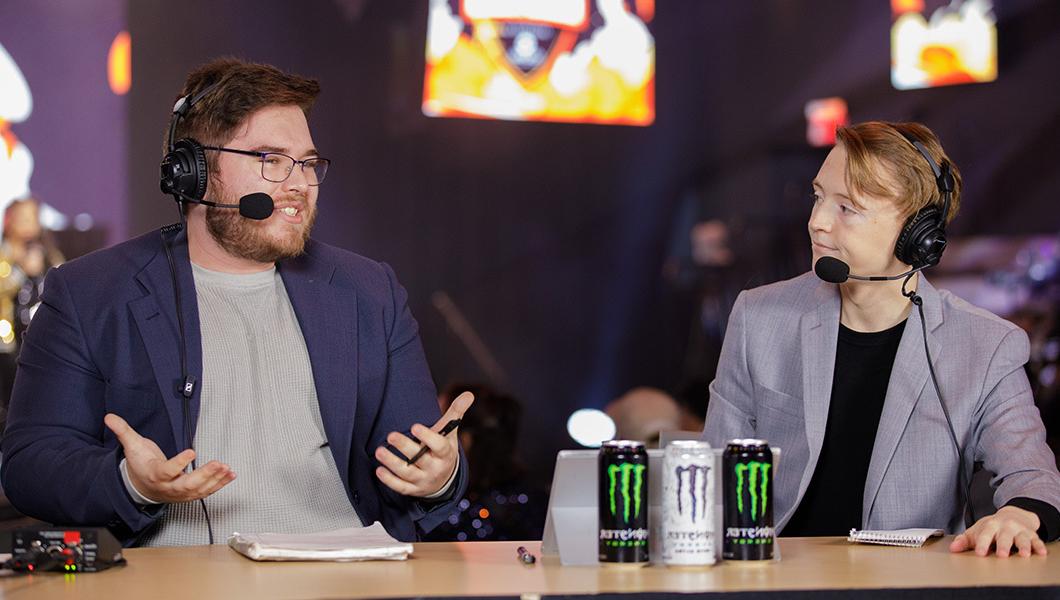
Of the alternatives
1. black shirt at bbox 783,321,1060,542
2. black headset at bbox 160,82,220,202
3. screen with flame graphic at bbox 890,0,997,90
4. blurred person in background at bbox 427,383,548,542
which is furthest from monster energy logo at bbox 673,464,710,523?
screen with flame graphic at bbox 890,0,997,90

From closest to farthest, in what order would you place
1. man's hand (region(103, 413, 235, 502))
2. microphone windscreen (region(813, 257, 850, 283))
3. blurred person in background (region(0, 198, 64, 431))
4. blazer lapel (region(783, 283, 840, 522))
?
man's hand (region(103, 413, 235, 502)) < microphone windscreen (region(813, 257, 850, 283)) < blazer lapel (region(783, 283, 840, 522)) < blurred person in background (region(0, 198, 64, 431))

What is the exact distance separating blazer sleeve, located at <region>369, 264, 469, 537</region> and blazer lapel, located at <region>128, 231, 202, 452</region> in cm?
33

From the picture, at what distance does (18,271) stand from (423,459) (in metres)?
3.91

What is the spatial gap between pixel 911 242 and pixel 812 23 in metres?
4.67

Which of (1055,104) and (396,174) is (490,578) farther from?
(1055,104)

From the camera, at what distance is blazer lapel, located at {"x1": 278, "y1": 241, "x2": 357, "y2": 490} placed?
2096 mm

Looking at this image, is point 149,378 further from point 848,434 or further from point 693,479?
point 848,434

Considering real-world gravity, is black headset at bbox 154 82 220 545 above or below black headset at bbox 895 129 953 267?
above

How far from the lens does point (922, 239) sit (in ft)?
6.81

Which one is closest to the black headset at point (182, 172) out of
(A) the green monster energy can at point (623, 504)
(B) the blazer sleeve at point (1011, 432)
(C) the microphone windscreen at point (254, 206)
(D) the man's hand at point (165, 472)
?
(C) the microphone windscreen at point (254, 206)

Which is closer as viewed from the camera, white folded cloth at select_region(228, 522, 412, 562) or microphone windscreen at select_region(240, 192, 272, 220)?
white folded cloth at select_region(228, 522, 412, 562)

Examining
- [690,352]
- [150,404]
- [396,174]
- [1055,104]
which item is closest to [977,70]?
[1055,104]

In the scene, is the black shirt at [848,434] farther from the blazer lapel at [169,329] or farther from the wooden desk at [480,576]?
the blazer lapel at [169,329]

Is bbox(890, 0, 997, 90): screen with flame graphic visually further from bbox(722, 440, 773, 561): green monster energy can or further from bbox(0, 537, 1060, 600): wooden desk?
bbox(722, 440, 773, 561): green monster energy can
